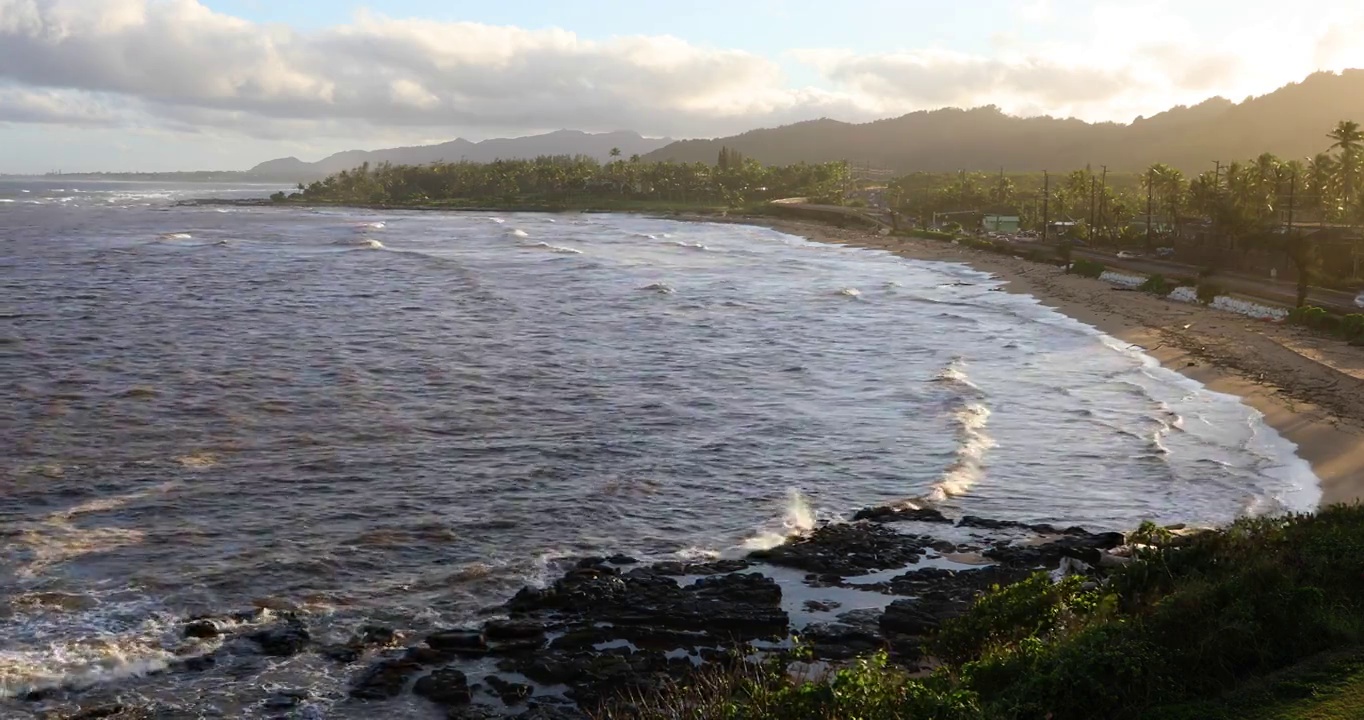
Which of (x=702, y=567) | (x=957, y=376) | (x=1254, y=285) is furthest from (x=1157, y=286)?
(x=702, y=567)

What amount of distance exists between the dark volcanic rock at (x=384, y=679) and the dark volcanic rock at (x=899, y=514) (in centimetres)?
1035

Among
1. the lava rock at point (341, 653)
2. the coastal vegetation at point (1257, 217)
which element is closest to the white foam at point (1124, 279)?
the coastal vegetation at point (1257, 217)

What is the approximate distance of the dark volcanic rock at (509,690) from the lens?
14969mm

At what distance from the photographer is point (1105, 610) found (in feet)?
44.5

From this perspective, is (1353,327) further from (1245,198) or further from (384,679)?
(384,679)

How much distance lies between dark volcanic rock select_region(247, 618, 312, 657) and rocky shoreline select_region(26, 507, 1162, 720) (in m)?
0.03

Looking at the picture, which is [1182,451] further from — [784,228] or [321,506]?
[784,228]

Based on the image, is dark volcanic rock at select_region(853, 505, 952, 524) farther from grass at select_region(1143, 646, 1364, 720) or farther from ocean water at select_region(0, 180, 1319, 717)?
grass at select_region(1143, 646, 1364, 720)

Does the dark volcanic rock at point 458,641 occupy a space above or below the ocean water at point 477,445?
below

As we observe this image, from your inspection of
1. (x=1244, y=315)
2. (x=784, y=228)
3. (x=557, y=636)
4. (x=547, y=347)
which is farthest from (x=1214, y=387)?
(x=784, y=228)

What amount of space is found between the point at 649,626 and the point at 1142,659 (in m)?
8.01

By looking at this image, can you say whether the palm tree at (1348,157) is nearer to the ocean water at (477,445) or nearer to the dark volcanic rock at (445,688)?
the ocean water at (477,445)

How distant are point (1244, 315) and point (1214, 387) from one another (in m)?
17.1

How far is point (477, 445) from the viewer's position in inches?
1126
